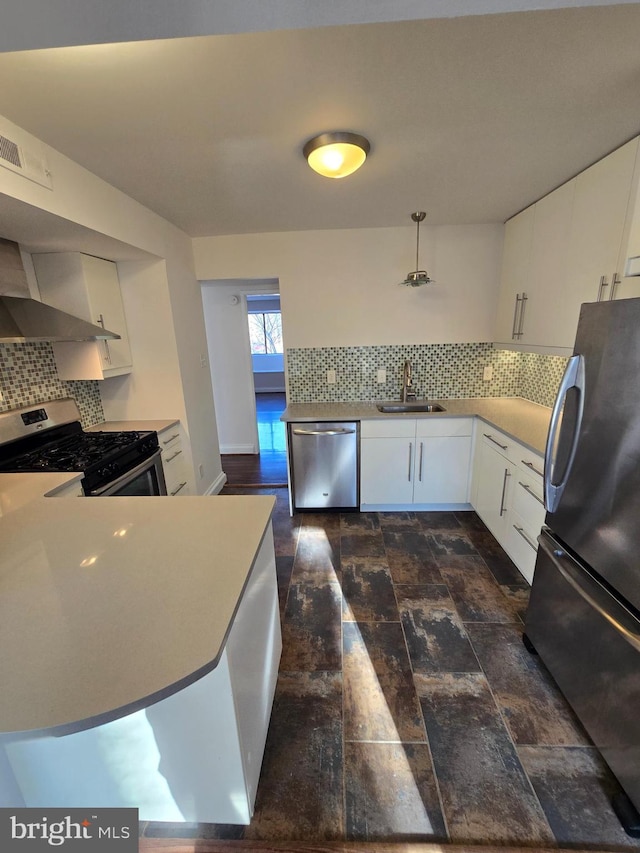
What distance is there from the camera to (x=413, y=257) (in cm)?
304

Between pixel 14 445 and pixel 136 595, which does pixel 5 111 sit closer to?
pixel 14 445

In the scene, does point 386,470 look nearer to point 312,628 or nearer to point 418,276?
point 312,628

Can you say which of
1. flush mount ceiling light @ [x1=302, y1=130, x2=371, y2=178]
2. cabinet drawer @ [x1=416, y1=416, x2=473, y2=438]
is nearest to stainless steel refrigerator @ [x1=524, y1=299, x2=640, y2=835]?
flush mount ceiling light @ [x1=302, y1=130, x2=371, y2=178]

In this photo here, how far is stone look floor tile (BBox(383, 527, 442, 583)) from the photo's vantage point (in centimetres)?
227

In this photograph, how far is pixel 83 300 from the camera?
88.4 inches

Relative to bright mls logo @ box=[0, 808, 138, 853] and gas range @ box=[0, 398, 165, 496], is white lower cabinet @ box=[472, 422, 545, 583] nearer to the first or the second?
bright mls logo @ box=[0, 808, 138, 853]

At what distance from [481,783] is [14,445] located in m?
2.70

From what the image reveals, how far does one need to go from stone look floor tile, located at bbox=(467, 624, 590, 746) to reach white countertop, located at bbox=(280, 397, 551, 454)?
41.3 inches

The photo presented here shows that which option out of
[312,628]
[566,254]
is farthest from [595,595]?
[566,254]

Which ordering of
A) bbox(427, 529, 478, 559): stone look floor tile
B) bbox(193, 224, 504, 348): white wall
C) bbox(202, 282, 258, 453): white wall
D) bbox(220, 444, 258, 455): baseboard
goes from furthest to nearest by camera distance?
bbox(220, 444, 258, 455): baseboard → bbox(202, 282, 258, 453): white wall → bbox(193, 224, 504, 348): white wall → bbox(427, 529, 478, 559): stone look floor tile

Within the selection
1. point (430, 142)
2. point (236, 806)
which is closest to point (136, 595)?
point (236, 806)

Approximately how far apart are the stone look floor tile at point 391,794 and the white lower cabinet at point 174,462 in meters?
2.01

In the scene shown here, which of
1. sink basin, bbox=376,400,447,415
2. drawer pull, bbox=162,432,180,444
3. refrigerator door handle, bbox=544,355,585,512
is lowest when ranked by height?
drawer pull, bbox=162,432,180,444

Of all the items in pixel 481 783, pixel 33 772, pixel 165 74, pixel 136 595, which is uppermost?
pixel 165 74
